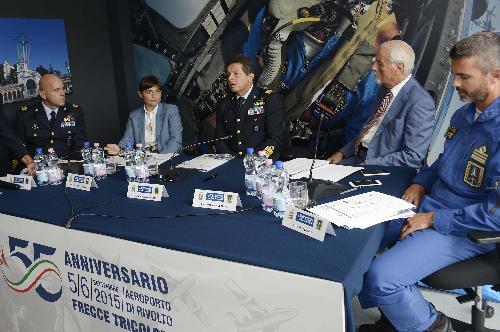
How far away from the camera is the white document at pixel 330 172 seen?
189cm

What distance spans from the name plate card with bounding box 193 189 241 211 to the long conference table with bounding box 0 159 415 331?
38 mm

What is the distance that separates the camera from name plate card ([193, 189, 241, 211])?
5.25 feet

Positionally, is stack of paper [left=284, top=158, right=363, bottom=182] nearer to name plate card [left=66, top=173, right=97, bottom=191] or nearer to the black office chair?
the black office chair

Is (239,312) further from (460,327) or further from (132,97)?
(132,97)

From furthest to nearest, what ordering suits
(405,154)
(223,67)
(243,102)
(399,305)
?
(223,67), (243,102), (405,154), (399,305)

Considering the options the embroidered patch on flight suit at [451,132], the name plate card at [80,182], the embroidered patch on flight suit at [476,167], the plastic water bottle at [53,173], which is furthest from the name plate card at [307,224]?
the plastic water bottle at [53,173]

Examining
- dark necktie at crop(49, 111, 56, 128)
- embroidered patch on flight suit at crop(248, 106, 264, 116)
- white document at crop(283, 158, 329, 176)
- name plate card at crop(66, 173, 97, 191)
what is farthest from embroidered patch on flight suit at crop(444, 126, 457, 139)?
dark necktie at crop(49, 111, 56, 128)

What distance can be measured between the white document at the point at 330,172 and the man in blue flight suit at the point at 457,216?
335mm

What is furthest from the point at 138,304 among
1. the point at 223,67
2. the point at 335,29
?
the point at 223,67

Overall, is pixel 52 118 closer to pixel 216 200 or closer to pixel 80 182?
pixel 80 182

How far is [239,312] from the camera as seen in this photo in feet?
4.22

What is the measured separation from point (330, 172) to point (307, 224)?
0.72m

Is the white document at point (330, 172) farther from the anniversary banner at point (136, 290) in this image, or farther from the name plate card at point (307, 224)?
the anniversary banner at point (136, 290)

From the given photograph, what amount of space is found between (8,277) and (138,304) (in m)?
0.70
